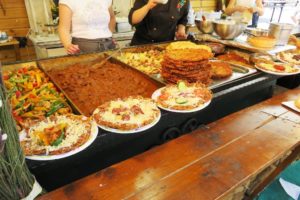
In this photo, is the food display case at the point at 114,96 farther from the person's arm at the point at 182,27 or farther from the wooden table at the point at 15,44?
the wooden table at the point at 15,44

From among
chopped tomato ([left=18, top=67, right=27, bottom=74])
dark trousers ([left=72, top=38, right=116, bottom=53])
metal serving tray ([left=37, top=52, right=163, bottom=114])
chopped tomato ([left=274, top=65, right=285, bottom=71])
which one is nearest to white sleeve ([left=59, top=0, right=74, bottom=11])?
dark trousers ([left=72, top=38, right=116, bottom=53])

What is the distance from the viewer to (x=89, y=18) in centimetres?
250

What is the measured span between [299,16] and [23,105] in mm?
4597

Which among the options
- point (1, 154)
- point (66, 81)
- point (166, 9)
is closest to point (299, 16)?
point (166, 9)

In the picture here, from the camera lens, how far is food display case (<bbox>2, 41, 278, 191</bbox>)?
4.43 feet

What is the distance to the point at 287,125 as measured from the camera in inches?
69.4

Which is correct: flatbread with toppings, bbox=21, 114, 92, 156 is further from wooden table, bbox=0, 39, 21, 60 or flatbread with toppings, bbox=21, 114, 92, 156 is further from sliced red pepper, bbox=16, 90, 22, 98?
wooden table, bbox=0, 39, 21, 60

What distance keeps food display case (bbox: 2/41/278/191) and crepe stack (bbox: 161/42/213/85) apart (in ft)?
0.32

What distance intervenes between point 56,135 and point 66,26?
1.57m

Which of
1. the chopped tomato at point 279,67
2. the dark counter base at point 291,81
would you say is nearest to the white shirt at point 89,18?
the chopped tomato at point 279,67

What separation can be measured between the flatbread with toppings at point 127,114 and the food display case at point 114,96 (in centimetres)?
7

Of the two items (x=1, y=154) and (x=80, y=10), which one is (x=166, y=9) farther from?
(x=1, y=154)

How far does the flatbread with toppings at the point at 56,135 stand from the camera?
1.14 meters

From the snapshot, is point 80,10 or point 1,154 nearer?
point 1,154
